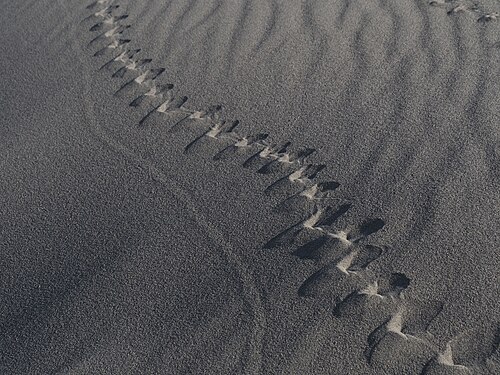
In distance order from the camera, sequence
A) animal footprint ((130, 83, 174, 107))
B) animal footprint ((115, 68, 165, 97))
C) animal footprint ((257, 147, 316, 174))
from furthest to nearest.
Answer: animal footprint ((115, 68, 165, 97))
animal footprint ((130, 83, 174, 107))
animal footprint ((257, 147, 316, 174))

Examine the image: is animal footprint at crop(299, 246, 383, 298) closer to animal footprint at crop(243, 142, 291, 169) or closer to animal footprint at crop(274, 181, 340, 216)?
animal footprint at crop(274, 181, 340, 216)

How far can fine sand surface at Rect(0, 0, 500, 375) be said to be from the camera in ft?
8.28

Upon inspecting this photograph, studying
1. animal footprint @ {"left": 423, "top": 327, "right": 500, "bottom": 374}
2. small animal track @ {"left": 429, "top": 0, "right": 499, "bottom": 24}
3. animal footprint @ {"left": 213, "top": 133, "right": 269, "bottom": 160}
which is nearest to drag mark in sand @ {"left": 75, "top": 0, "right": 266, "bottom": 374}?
animal footprint @ {"left": 213, "top": 133, "right": 269, "bottom": 160}

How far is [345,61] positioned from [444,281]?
1642mm

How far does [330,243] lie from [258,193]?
466mm

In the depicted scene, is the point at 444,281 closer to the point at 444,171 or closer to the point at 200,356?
the point at 444,171

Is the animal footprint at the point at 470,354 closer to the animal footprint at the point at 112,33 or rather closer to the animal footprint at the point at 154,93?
the animal footprint at the point at 154,93

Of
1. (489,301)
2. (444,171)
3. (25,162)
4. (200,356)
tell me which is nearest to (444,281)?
(489,301)

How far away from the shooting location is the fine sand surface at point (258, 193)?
99.3 inches

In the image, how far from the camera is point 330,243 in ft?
9.20

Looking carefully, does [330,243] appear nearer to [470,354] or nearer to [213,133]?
[470,354]

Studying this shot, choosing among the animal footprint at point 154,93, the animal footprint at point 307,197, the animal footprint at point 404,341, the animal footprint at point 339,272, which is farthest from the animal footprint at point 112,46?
the animal footprint at point 404,341

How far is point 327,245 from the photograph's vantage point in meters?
2.80

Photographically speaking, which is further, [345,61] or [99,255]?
[345,61]
